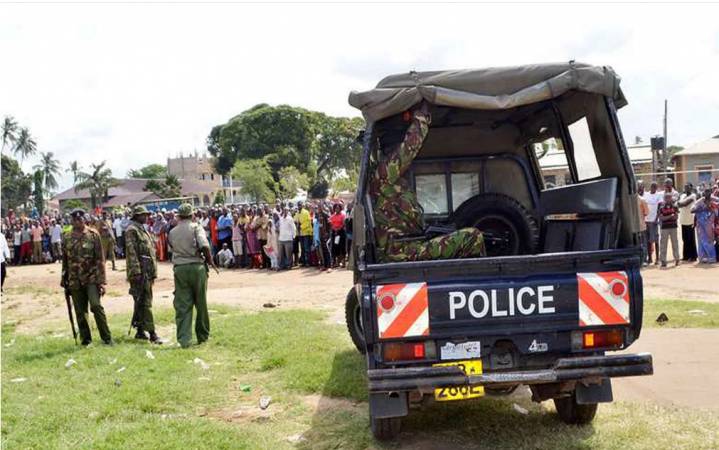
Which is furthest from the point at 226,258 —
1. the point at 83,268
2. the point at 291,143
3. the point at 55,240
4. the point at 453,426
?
the point at 291,143

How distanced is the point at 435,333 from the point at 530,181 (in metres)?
3.05

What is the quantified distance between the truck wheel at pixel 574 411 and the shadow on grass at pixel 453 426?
0.06 metres

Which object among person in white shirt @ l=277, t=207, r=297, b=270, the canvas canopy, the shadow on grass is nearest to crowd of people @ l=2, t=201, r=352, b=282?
person in white shirt @ l=277, t=207, r=297, b=270

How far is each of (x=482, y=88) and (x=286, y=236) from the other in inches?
573

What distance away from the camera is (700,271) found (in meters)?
13.8

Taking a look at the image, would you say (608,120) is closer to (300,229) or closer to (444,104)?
(444,104)

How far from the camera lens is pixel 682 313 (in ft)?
30.9

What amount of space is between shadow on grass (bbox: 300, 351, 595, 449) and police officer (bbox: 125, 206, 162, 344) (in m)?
4.09

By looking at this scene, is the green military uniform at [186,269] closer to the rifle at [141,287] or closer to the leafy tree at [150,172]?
the rifle at [141,287]

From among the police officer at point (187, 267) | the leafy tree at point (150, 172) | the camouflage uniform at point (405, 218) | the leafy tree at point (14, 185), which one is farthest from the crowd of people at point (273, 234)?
the leafy tree at point (150, 172)

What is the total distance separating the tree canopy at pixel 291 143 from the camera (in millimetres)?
62219

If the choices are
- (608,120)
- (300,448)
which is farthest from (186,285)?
(608,120)

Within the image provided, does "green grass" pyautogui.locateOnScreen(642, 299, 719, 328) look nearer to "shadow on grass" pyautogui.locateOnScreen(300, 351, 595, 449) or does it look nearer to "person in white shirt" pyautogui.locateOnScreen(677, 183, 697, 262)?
"shadow on grass" pyautogui.locateOnScreen(300, 351, 595, 449)

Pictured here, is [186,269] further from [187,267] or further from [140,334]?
[140,334]
